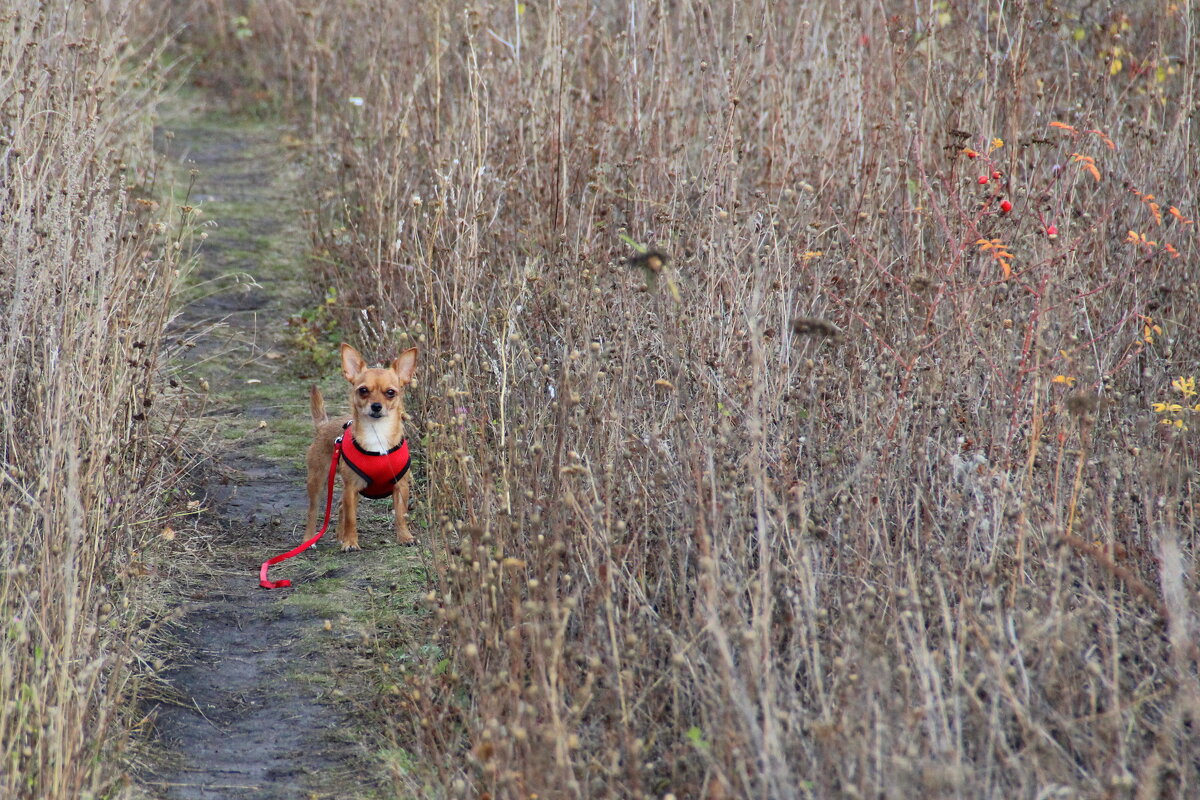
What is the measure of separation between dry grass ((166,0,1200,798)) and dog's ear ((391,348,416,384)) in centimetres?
15

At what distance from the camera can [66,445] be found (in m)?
3.22

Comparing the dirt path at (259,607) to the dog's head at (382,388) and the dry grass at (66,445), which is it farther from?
the dog's head at (382,388)

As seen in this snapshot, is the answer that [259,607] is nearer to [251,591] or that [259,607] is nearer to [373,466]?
[251,591]

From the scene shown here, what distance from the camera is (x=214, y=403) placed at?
534 centimetres

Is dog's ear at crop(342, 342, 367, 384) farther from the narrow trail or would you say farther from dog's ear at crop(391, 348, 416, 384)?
the narrow trail

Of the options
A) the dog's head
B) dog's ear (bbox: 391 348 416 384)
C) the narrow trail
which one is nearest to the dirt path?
Result: the narrow trail

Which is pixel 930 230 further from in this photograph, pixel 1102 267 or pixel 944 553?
pixel 944 553

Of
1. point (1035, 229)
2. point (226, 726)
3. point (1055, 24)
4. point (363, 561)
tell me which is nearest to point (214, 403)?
point (363, 561)

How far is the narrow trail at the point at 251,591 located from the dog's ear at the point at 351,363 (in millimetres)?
583

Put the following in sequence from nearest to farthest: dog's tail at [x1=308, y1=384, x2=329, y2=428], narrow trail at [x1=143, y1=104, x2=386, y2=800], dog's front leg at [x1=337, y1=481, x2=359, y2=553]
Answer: narrow trail at [x1=143, y1=104, x2=386, y2=800]
dog's front leg at [x1=337, y1=481, x2=359, y2=553]
dog's tail at [x1=308, y1=384, x2=329, y2=428]

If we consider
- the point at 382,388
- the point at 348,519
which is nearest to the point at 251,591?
the point at 348,519

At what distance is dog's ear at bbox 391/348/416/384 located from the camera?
4332mm

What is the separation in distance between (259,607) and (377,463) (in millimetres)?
640

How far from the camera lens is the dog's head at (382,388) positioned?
4.32 m
